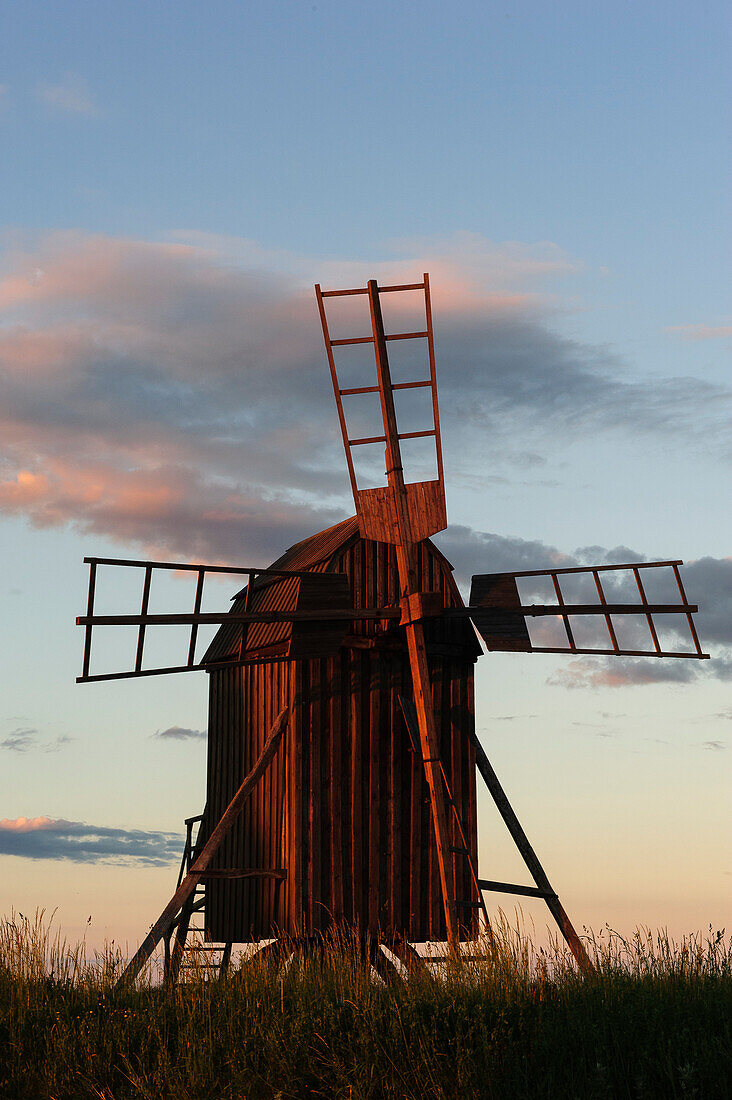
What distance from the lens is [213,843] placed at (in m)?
16.0

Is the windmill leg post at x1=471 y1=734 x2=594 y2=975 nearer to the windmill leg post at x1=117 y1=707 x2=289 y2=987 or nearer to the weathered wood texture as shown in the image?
the weathered wood texture

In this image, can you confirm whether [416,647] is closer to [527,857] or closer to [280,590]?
[280,590]

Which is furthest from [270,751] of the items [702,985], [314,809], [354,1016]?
[702,985]

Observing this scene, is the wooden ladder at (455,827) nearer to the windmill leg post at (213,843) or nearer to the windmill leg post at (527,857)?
the windmill leg post at (527,857)

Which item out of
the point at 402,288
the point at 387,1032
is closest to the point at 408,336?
the point at 402,288

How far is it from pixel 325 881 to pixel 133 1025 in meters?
3.68

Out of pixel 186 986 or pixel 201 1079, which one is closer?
pixel 201 1079

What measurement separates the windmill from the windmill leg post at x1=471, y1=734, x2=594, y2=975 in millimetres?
24

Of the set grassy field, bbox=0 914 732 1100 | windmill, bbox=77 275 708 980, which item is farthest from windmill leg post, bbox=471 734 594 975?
grassy field, bbox=0 914 732 1100

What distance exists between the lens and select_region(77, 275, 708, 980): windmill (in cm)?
1599

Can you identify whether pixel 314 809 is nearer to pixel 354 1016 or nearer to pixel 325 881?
pixel 325 881

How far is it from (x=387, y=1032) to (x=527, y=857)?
6025 millimetres

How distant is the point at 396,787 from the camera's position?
16.8 meters

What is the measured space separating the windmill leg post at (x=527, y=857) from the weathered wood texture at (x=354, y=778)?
197 mm
